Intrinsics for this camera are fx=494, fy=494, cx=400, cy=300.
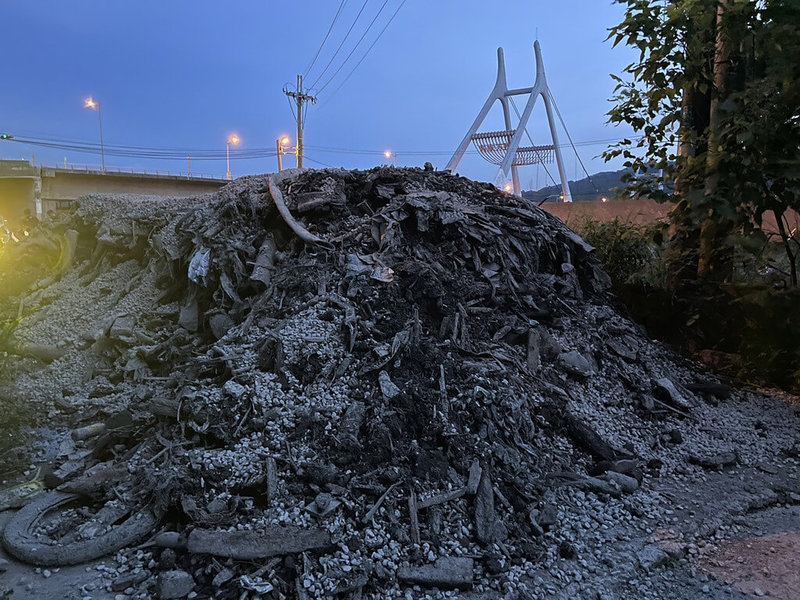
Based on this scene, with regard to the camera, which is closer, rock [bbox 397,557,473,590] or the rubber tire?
rock [bbox 397,557,473,590]

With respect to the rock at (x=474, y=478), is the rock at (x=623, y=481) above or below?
below

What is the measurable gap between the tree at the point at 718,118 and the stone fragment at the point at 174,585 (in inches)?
233

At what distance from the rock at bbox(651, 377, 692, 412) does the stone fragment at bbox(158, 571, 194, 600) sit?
4.72 metres

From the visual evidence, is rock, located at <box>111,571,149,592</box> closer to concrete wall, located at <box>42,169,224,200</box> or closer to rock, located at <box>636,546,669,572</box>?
rock, located at <box>636,546,669,572</box>

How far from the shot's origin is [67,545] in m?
3.22

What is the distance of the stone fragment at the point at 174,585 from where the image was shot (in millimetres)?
2805

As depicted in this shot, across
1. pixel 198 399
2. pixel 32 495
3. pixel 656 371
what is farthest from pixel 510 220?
pixel 32 495

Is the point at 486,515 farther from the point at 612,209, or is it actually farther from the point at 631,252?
the point at 612,209

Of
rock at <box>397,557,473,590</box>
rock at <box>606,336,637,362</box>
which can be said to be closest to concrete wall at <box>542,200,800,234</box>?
rock at <box>606,336,637,362</box>

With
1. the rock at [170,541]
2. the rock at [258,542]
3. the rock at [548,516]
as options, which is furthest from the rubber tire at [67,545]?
the rock at [548,516]

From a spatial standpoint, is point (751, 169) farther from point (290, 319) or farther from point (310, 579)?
point (310, 579)

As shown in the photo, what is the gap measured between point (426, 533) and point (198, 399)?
2265 millimetres

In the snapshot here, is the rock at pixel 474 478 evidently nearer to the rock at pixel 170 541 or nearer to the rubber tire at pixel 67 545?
the rock at pixel 170 541

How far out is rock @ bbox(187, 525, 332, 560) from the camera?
2990 mm
